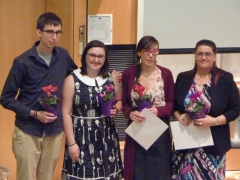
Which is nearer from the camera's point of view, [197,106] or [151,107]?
[197,106]

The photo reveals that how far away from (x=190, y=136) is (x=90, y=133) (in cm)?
65

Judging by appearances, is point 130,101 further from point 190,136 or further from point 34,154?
point 34,154

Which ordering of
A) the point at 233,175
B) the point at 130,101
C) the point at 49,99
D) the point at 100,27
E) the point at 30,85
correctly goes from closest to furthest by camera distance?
1. the point at 49,99
2. the point at 30,85
3. the point at 130,101
4. the point at 100,27
5. the point at 233,175

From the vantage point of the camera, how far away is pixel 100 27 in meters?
A: 3.79

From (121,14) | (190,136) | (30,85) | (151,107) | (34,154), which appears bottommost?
(34,154)

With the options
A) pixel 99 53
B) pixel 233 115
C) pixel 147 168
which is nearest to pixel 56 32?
pixel 99 53

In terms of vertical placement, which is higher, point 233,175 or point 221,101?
point 221,101

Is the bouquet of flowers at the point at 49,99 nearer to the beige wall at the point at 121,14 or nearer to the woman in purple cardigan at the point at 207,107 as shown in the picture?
the woman in purple cardigan at the point at 207,107

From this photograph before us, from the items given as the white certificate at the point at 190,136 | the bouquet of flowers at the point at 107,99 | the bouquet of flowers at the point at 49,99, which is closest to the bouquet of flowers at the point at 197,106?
the white certificate at the point at 190,136

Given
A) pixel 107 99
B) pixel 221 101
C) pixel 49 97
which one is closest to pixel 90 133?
pixel 107 99

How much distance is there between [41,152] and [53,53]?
67 centimetres

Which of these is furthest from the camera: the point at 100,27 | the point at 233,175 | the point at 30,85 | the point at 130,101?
the point at 233,175

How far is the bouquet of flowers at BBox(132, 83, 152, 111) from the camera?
253 centimetres

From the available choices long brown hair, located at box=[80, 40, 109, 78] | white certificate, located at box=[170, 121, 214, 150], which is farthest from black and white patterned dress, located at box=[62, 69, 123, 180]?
white certificate, located at box=[170, 121, 214, 150]
